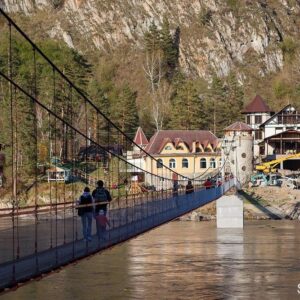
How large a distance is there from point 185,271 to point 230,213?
81.7ft

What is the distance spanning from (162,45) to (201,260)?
85060mm

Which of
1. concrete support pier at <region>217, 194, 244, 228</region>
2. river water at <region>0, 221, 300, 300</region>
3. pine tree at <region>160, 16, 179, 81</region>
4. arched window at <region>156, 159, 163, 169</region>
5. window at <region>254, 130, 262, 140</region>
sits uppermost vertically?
pine tree at <region>160, 16, 179, 81</region>

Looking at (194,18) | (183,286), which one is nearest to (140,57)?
(194,18)

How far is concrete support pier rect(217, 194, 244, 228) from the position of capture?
192 feet

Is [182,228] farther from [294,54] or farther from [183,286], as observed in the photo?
[294,54]

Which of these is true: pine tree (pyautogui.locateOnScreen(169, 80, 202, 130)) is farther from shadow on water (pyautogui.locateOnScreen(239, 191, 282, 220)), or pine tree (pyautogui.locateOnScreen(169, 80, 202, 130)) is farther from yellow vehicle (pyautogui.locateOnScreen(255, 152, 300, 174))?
shadow on water (pyautogui.locateOnScreen(239, 191, 282, 220))

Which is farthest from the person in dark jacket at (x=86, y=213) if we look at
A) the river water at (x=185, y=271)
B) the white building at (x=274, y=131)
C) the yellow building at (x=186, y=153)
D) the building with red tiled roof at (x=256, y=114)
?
the building with red tiled roof at (x=256, y=114)

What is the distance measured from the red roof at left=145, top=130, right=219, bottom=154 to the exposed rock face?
4044 centimetres

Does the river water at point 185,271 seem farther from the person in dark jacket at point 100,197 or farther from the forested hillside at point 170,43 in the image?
the forested hillside at point 170,43

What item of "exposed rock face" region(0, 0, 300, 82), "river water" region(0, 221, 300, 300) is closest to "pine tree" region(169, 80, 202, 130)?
"exposed rock face" region(0, 0, 300, 82)

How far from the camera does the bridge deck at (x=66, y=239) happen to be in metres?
16.3

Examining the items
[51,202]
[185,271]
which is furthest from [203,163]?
[185,271]

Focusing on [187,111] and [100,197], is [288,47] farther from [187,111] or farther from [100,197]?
[100,197]

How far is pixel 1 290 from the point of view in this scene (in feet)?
47.8
